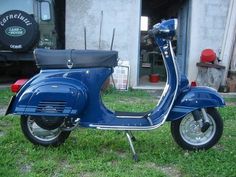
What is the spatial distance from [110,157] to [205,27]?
598 cm

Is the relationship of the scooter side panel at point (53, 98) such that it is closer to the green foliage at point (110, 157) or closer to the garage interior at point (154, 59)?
the green foliage at point (110, 157)

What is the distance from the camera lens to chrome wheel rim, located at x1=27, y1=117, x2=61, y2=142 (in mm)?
4340

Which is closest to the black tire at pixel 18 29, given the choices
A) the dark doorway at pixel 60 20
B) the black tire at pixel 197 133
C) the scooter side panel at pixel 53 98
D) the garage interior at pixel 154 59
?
the dark doorway at pixel 60 20

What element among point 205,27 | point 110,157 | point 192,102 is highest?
point 205,27

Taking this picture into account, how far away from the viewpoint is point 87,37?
934cm

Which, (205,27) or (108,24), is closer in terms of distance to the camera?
(108,24)

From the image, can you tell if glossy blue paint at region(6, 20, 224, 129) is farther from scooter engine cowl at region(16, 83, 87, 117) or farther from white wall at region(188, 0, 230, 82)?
white wall at region(188, 0, 230, 82)

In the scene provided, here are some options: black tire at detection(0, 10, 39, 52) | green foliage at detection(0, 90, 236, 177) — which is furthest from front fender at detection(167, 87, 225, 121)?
black tire at detection(0, 10, 39, 52)

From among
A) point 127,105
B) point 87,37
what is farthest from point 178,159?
point 87,37

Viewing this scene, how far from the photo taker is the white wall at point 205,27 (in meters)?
9.29

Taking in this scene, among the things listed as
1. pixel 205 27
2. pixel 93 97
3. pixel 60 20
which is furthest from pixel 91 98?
pixel 60 20

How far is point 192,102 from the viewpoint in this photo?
4.14m

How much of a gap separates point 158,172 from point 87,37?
6.00m

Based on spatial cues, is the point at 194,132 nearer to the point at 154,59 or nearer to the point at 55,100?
the point at 55,100
